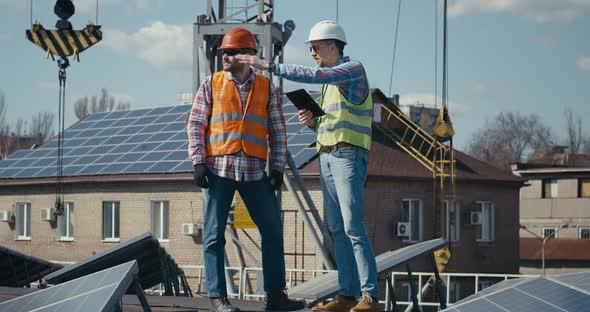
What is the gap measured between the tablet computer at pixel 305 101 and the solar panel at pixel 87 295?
1851 mm

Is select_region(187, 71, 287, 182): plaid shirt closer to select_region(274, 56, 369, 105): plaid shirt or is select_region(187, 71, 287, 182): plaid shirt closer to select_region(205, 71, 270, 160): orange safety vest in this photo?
select_region(205, 71, 270, 160): orange safety vest

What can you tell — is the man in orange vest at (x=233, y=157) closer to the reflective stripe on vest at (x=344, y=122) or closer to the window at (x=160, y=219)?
the reflective stripe on vest at (x=344, y=122)

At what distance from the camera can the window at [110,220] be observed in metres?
42.9

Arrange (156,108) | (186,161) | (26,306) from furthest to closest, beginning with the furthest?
(156,108) < (186,161) < (26,306)

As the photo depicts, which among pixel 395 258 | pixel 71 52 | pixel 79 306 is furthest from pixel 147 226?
pixel 79 306

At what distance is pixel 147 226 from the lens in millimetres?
41469

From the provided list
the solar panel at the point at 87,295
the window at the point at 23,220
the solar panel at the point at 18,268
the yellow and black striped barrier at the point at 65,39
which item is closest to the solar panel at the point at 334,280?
the solar panel at the point at 87,295

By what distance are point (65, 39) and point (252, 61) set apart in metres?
13.8

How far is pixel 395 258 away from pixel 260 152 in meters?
2.11

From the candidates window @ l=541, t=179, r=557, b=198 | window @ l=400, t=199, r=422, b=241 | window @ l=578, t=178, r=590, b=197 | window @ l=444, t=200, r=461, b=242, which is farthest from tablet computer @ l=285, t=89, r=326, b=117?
window @ l=541, t=179, r=557, b=198

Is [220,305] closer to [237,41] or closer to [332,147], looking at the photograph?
[332,147]

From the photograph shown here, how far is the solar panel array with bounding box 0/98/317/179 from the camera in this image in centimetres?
3966

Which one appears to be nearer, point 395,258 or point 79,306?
point 79,306

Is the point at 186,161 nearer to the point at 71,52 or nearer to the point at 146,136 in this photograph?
the point at 146,136
